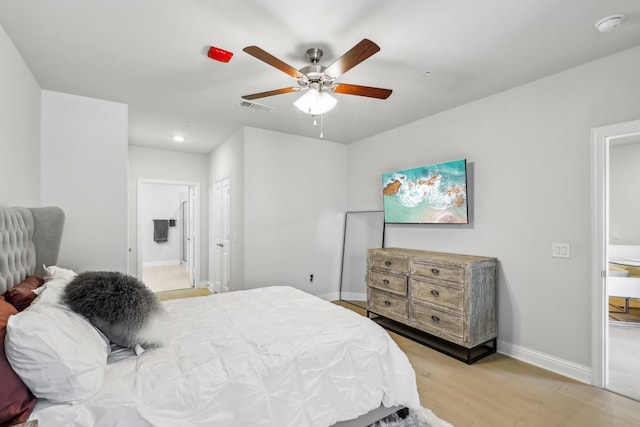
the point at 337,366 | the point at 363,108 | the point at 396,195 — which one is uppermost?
the point at 363,108

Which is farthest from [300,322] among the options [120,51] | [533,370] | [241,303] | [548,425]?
[120,51]

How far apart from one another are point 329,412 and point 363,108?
2.99 meters

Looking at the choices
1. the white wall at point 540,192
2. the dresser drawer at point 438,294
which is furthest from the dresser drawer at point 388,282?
the white wall at point 540,192

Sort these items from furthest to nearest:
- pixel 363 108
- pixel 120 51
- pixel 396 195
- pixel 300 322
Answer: pixel 396 195, pixel 363 108, pixel 120 51, pixel 300 322

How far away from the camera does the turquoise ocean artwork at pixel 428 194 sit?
10.8 feet

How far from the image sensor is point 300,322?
6.55 feet

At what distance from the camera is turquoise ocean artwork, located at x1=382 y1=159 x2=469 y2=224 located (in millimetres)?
3287

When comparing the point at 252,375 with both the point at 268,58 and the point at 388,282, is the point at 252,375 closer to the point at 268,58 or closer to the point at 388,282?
the point at 268,58

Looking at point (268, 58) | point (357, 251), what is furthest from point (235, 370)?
point (357, 251)

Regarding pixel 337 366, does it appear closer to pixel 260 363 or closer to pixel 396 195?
pixel 260 363

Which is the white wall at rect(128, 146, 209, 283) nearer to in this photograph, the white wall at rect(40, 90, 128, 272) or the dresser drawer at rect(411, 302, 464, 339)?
the white wall at rect(40, 90, 128, 272)

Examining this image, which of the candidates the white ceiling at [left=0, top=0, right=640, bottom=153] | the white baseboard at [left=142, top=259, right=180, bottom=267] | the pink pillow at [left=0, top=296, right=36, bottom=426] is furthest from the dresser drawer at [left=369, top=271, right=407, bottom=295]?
the white baseboard at [left=142, top=259, right=180, bottom=267]

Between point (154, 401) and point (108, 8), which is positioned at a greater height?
point (108, 8)

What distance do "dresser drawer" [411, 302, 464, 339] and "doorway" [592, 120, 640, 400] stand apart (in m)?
1.00
